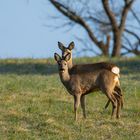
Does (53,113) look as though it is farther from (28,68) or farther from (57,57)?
(28,68)

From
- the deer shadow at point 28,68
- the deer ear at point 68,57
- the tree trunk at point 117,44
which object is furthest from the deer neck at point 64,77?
the tree trunk at point 117,44

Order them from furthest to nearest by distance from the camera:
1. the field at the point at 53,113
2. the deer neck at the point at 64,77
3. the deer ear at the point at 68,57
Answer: the deer neck at the point at 64,77 < the deer ear at the point at 68,57 < the field at the point at 53,113

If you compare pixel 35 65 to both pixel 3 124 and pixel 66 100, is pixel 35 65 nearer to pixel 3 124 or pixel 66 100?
pixel 66 100

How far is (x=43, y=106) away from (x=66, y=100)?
3.73 ft

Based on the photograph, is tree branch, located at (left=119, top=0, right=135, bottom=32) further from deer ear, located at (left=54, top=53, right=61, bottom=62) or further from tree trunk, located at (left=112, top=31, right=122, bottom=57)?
deer ear, located at (left=54, top=53, right=61, bottom=62)

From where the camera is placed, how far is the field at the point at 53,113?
42.2ft

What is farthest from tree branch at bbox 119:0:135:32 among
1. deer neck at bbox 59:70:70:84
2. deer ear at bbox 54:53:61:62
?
deer ear at bbox 54:53:61:62

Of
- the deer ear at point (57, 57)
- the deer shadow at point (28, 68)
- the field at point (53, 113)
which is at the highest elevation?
the deer shadow at point (28, 68)

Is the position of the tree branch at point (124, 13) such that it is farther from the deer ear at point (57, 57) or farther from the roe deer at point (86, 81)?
the deer ear at point (57, 57)

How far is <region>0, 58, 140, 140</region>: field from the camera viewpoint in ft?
42.2

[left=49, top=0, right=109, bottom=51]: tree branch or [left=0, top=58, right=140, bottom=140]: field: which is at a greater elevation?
[left=49, top=0, right=109, bottom=51]: tree branch

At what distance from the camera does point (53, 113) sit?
14492mm

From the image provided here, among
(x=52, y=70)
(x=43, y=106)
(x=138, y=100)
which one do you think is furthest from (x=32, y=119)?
(x=52, y=70)

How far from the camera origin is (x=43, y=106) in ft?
50.0
